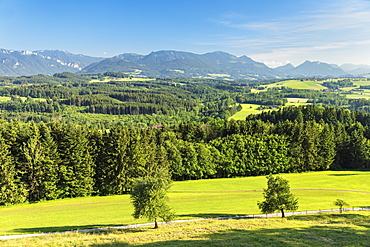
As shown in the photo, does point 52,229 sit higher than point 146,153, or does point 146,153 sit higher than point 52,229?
point 146,153

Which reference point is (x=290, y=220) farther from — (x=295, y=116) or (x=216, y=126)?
(x=295, y=116)

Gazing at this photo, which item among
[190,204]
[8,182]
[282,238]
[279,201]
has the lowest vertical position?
[190,204]

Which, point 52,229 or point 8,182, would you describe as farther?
point 8,182

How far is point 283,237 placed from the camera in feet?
100

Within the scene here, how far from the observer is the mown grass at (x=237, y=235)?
2855cm

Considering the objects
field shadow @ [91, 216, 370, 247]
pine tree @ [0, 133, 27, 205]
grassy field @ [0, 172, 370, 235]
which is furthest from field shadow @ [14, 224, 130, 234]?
pine tree @ [0, 133, 27, 205]

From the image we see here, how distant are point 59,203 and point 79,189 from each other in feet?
22.0

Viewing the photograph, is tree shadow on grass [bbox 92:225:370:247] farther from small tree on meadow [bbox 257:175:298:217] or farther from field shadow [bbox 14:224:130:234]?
field shadow [bbox 14:224:130:234]

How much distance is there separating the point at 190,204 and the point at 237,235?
81.6 feet

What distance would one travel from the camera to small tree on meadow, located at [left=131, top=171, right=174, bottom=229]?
38656mm

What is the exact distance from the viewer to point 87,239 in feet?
103

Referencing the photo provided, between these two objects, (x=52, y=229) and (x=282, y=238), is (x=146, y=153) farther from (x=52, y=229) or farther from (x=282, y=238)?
(x=282, y=238)

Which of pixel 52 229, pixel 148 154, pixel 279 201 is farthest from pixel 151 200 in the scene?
pixel 148 154

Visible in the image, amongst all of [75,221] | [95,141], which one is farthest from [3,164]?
[75,221]
